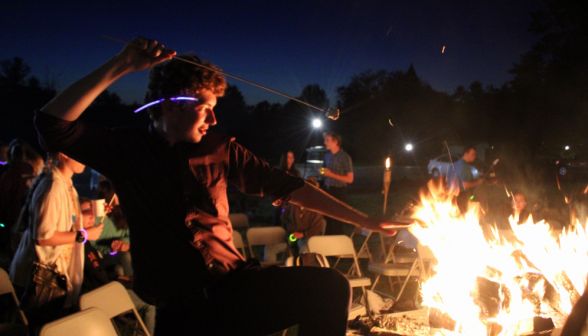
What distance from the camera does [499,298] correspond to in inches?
122

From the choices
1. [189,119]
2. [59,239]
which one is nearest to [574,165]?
[59,239]

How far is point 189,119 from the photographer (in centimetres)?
169

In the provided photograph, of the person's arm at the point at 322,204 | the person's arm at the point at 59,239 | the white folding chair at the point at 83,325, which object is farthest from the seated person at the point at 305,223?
the person's arm at the point at 322,204

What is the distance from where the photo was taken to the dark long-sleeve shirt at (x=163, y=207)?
1549 mm

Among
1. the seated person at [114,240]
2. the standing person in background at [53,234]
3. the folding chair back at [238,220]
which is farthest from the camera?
the folding chair back at [238,220]

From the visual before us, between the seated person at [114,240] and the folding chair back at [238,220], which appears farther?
the folding chair back at [238,220]

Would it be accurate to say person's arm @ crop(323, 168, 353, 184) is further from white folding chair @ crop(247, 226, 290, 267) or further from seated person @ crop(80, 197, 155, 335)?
seated person @ crop(80, 197, 155, 335)

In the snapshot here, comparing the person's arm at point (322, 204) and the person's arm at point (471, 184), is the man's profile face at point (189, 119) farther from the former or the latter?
the person's arm at point (471, 184)

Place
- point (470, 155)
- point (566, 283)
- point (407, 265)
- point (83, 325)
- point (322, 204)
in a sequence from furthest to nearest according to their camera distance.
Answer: point (470, 155) < point (407, 265) < point (566, 283) < point (83, 325) < point (322, 204)

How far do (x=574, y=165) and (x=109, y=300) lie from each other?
74.3ft

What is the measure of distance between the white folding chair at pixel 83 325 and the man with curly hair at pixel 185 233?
1.11m

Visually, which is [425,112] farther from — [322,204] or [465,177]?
[322,204]

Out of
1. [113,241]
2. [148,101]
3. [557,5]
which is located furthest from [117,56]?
[557,5]

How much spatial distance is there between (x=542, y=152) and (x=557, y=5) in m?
12.1
